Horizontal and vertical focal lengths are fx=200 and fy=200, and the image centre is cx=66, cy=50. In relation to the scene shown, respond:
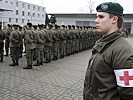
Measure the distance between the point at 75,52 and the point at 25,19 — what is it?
180ft

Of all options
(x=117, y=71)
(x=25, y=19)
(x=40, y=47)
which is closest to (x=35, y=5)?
(x=25, y=19)

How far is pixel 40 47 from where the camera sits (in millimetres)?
9266

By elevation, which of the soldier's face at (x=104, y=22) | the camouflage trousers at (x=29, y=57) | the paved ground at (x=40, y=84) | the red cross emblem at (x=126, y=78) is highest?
the soldier's face at (x=104, y=22)

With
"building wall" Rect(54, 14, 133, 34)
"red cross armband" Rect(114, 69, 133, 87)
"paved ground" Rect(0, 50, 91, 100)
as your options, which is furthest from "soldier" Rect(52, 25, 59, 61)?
"building wall" Rect(54, 14, 133, 34)

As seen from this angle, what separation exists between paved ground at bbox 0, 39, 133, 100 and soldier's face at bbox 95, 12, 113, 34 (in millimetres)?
3317

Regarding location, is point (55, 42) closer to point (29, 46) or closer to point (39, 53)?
point (39, 53)

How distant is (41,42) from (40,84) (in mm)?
3350

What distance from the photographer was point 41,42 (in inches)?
361

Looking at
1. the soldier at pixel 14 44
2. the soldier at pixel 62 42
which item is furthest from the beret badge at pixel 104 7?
the soldier at pixel 62 42

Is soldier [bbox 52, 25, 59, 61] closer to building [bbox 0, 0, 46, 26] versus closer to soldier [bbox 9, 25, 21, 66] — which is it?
soldier [bbox 9, 25, 21, 66]

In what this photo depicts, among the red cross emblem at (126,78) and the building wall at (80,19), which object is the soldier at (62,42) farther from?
the building wall at (80,19)

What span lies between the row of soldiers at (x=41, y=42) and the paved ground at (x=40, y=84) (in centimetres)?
97

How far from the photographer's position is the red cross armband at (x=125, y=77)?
1685mm

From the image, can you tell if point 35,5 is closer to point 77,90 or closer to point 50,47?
point 50,47
